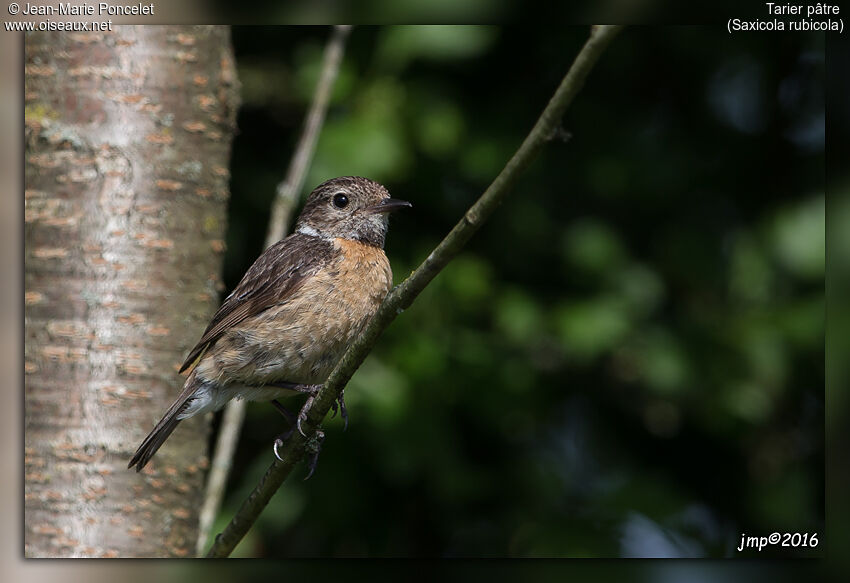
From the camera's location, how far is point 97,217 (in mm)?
3689

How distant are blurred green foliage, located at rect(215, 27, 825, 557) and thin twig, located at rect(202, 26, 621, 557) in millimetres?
1348

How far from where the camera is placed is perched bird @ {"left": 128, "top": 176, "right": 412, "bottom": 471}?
142 inches

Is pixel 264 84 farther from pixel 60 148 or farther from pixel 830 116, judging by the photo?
pixel 830 116

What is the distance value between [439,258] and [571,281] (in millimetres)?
2629

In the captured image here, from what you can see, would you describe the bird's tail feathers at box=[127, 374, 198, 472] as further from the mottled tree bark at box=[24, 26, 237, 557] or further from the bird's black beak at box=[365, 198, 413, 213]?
the bird's black beak at box=[365, 198, 413, 213]

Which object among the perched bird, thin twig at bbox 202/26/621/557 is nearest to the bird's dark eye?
the perched bird

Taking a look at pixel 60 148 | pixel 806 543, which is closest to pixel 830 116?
pixel 806 543

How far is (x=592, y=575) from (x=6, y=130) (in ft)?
9.27

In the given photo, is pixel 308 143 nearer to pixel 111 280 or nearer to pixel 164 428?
pixel 111 280

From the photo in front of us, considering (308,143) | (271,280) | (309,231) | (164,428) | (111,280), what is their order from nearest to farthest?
(164,428) → (111,280) → (271,280) → (308,143) → (309,231)

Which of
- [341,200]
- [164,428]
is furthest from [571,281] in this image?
[164,428]

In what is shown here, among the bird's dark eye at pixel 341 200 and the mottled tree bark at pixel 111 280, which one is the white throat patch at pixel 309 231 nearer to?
the bird's dark eye at pixel 341 200

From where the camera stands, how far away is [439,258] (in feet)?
8.01

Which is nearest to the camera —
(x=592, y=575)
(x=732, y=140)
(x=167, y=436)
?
(x=167, y=436)
